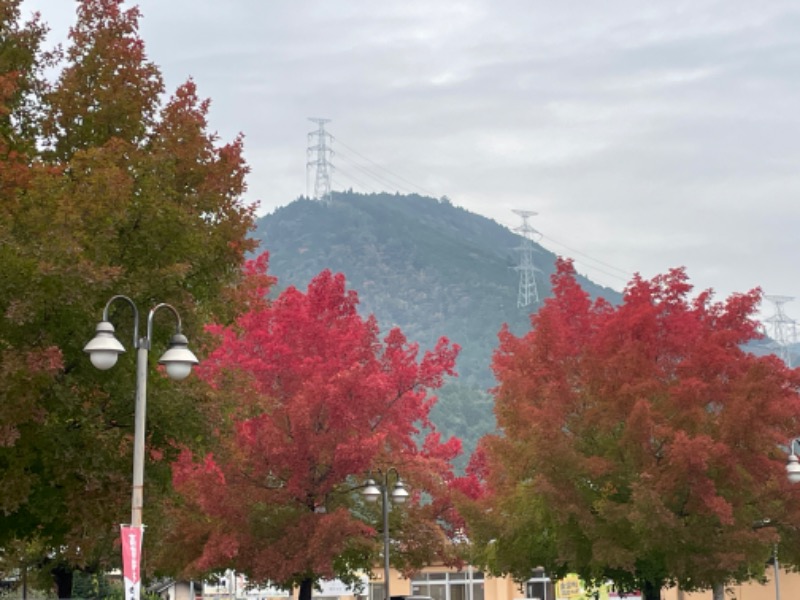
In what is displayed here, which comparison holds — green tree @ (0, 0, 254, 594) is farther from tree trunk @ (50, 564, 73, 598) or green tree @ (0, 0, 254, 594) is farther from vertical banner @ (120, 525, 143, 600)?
tree trunk @ (50, 564, 73, 598)

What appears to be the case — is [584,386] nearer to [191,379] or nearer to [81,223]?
[191,379]

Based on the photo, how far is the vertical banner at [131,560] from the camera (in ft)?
61.1

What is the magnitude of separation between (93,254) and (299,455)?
1922 cm

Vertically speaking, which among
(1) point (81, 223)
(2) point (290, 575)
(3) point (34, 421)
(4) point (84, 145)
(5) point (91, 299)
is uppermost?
(4) point (84, 145)

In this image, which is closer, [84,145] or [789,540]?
[84,145]

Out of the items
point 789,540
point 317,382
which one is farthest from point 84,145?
point 789,540

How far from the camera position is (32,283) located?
2150 cm

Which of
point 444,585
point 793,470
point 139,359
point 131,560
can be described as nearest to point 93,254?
point 139,359

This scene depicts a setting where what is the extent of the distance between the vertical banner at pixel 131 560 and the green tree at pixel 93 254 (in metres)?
3.19

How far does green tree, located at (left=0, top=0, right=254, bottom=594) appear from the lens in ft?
70.9

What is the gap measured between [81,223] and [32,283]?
1.38 metres

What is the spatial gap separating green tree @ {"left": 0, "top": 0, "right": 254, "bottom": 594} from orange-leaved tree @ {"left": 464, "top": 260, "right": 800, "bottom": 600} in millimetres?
13708

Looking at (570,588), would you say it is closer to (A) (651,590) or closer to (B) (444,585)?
(A) (651,590)

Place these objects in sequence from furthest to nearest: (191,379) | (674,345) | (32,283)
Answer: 1. (674,345)
2. (191,379)
3. (32,283)
